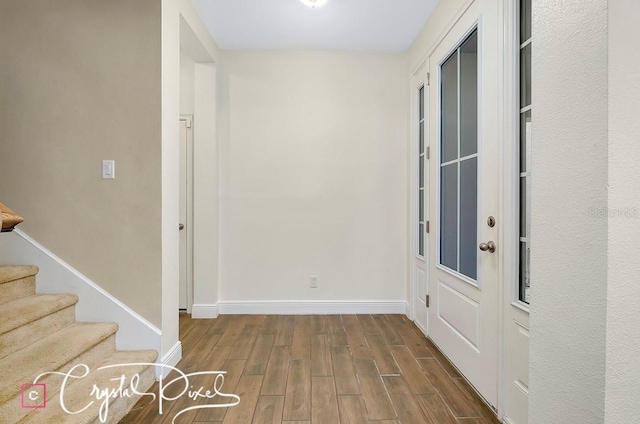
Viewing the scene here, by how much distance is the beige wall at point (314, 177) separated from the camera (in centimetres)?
347

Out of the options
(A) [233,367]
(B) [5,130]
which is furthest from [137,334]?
(B) [5,130]

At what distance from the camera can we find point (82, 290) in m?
2.19

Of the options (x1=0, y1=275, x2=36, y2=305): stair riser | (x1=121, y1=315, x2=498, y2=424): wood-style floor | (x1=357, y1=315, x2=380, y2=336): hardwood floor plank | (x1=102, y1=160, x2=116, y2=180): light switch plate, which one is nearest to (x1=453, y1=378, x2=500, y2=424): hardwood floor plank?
(x1=121, y1=315, x2=498, y2=424): wood-style floor

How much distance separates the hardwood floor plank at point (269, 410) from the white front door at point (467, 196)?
1.18m

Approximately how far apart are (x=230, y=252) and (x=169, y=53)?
6.27 feet

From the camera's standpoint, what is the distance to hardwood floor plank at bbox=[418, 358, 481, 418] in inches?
73.6

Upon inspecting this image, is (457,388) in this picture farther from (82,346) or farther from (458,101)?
(82,346)

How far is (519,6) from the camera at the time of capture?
1.70 meters

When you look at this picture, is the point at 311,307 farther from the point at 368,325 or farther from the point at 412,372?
the point at 412,372

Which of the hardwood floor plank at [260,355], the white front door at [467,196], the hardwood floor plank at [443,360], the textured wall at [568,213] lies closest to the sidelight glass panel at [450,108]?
the white front door at [467,196]

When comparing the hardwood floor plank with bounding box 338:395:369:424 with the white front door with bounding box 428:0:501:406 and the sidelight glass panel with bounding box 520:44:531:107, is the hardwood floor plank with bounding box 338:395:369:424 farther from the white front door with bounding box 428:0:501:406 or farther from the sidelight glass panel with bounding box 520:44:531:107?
the sidelight glass panel with bounding box 520:44:531:107

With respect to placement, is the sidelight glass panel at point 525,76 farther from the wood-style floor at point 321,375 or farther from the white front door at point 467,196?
the wood-style floor at point 321,375

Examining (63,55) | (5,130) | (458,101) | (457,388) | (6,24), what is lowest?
(457,388)
